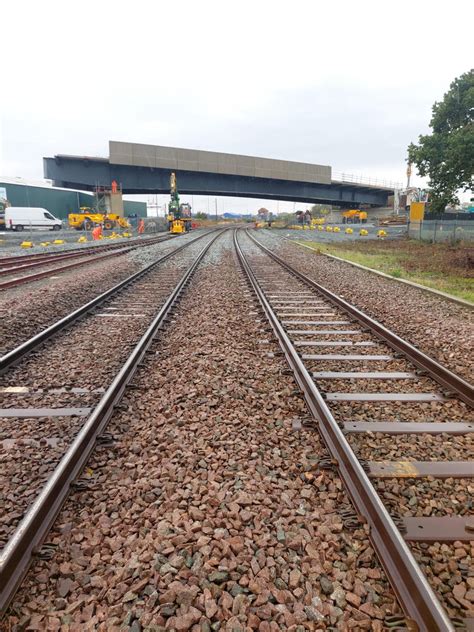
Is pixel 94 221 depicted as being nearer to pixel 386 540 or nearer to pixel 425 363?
pixel 425 363

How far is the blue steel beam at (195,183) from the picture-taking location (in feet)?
176

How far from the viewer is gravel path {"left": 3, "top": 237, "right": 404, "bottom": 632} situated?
1981 mm

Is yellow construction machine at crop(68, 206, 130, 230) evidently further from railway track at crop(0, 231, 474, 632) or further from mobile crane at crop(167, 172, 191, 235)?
railway track at crop(0, 231, 474, 632)

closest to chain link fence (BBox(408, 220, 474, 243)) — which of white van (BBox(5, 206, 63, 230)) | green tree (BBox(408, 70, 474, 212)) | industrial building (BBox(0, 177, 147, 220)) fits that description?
green tree (BBox(408, 70, 474, 212))

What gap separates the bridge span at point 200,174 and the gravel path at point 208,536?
55130 millimetres

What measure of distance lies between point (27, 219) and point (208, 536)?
4711cm

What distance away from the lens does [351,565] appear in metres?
2.23

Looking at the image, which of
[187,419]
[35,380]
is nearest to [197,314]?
[35,380]

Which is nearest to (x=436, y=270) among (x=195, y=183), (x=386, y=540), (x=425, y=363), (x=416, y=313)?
(x=416, y=313)

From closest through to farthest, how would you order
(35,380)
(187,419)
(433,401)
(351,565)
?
1. (351,565)
2. (187,419)
3. (433,401)
4. (35,380)

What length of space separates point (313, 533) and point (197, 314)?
5889 mm

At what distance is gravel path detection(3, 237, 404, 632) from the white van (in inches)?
1716

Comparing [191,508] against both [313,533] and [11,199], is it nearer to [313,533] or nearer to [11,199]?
[313,533]

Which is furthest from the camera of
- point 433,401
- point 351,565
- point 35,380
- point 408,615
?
point 35,380
